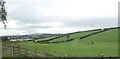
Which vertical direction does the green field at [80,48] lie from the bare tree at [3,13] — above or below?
below

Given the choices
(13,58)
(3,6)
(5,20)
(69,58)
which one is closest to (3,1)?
(3,6)

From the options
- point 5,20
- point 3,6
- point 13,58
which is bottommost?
point 13,58

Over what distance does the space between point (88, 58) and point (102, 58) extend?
0.74 metres

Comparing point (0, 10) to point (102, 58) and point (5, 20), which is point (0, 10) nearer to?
point (5, 20)

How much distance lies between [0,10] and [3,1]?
7.28 ft

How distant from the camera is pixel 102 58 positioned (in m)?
8.43

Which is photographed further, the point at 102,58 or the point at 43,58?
the point at 43,58

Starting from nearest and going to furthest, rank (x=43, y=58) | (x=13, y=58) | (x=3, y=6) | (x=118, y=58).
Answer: (x=118, y=58) < (x=43, y=58) < (x=13, y=58) < (x=3, y=6)

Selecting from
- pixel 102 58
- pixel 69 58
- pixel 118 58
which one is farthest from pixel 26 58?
pixel 118 58

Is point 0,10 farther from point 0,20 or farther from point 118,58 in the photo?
point 118,58

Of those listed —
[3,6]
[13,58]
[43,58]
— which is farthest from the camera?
[3,6]

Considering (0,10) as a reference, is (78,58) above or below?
below

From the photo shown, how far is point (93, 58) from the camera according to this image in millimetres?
8547

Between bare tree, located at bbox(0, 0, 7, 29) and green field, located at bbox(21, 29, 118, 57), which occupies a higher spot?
bare tree, located at bbox(0, 0, 7, 29)
